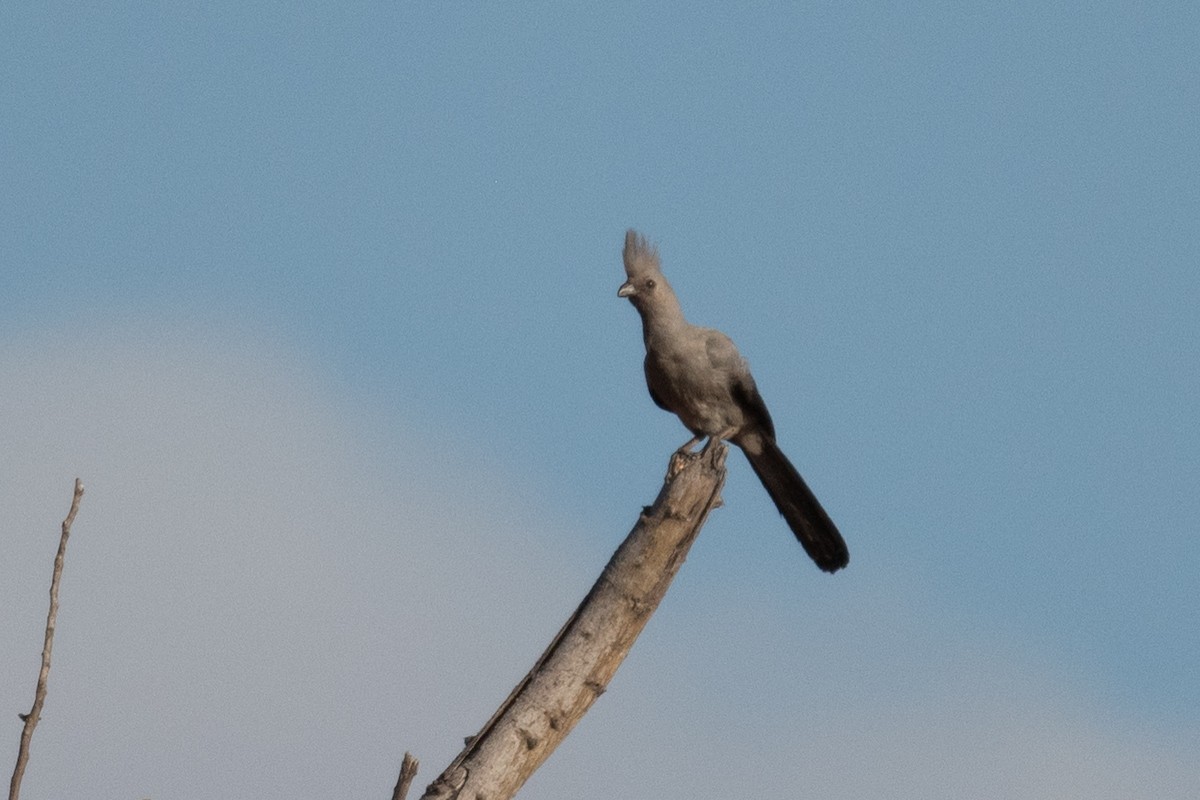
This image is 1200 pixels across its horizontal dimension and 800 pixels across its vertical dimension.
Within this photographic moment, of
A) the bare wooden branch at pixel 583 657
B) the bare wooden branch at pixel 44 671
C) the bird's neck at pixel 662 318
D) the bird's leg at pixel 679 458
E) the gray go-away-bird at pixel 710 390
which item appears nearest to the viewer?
the bare wooden branch at pixel 44 671

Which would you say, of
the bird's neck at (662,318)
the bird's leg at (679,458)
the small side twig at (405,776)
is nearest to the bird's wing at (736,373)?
the bird's neck at (662,318)

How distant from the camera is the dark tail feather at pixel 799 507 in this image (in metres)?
7.75

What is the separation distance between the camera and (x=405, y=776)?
305cm

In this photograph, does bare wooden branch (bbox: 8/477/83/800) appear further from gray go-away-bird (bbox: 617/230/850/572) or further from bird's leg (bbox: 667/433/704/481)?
gray go-away-bird (bbox: 617/230/850/572)

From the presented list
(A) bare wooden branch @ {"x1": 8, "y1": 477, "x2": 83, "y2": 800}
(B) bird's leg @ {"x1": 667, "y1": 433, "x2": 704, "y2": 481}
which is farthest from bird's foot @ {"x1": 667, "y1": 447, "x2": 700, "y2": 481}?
(A) bare wooden branch @ {"x1": 8, "y1": 477, "x2": 83, "y2": 800}

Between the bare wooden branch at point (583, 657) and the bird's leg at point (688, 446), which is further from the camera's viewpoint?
the bird's leg at point (688, 446)

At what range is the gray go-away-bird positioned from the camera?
7.68 meters

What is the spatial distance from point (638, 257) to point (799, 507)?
4.80 feet

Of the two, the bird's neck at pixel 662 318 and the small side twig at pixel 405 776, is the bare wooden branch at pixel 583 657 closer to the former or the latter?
the small side twig at pixel 405 776

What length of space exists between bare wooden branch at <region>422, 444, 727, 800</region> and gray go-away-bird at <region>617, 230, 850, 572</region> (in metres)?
2.52

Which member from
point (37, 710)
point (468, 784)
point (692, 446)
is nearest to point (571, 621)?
point (468, 784)

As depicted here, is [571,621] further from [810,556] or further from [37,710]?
[810,556]

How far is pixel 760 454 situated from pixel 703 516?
10.2ft

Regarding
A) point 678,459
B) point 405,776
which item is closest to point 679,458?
point 678,459
